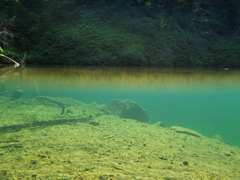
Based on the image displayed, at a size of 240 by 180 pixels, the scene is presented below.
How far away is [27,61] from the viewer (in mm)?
16484

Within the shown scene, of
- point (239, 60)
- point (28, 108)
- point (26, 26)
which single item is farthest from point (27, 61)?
point (239, 60)

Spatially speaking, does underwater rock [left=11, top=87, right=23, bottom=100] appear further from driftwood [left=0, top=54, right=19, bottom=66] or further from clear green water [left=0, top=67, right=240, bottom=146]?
driftwood [left=0, top=54, right=19, bottom=66]

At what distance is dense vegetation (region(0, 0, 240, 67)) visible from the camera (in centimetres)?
1789

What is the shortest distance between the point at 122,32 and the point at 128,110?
1697 centimetres

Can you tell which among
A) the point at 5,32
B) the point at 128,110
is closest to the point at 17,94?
the point at 128,110

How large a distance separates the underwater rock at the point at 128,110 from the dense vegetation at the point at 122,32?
41.2 ft

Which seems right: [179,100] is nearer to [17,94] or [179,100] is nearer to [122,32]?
[17,94]

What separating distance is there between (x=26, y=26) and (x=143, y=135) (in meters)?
19.9

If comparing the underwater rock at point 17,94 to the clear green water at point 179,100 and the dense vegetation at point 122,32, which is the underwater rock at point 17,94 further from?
the dense vegetation at point 122,32

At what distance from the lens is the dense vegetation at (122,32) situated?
17891 millimetres

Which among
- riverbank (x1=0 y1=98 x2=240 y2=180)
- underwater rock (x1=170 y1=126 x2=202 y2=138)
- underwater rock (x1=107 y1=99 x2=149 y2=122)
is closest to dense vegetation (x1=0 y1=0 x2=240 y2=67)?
underwater rock (x1=107 y1=99 x2=149 y2=122)

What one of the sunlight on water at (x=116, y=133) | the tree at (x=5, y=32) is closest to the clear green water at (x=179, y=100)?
the sunlight on water at (x=116, y=133)

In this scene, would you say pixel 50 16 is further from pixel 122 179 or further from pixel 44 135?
pixel 122 179

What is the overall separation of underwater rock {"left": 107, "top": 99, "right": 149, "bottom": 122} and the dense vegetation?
494 inches
